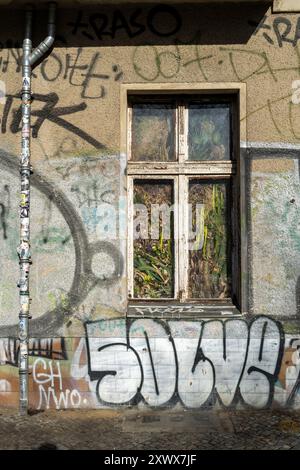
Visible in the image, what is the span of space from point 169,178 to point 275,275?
61.5 inches

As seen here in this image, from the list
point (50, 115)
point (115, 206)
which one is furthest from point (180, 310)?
point (50, 115)

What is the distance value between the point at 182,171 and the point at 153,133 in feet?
1.80

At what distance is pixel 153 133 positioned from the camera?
5781mm

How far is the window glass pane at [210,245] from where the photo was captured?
18.7 ft

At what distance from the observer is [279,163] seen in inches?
214

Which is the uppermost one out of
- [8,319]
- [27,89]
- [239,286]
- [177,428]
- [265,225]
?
[27,89]

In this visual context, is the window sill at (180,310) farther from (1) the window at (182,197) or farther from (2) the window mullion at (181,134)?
(2) the window mullion at (181,134)

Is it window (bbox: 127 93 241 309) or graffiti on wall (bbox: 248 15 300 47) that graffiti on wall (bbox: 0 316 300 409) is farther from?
graffiti on wall (bbox: 248 15 300 47)

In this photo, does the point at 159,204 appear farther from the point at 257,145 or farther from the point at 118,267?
the point at 257,145

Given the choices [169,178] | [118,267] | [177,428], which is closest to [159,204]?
[169,178]

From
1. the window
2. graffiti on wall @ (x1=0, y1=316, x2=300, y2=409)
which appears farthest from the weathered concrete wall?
the window

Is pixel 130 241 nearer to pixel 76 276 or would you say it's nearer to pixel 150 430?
pixel 76 276

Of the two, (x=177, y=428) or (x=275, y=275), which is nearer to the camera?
(x=177, y=428)

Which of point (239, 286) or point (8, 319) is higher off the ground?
point (239, 286)
